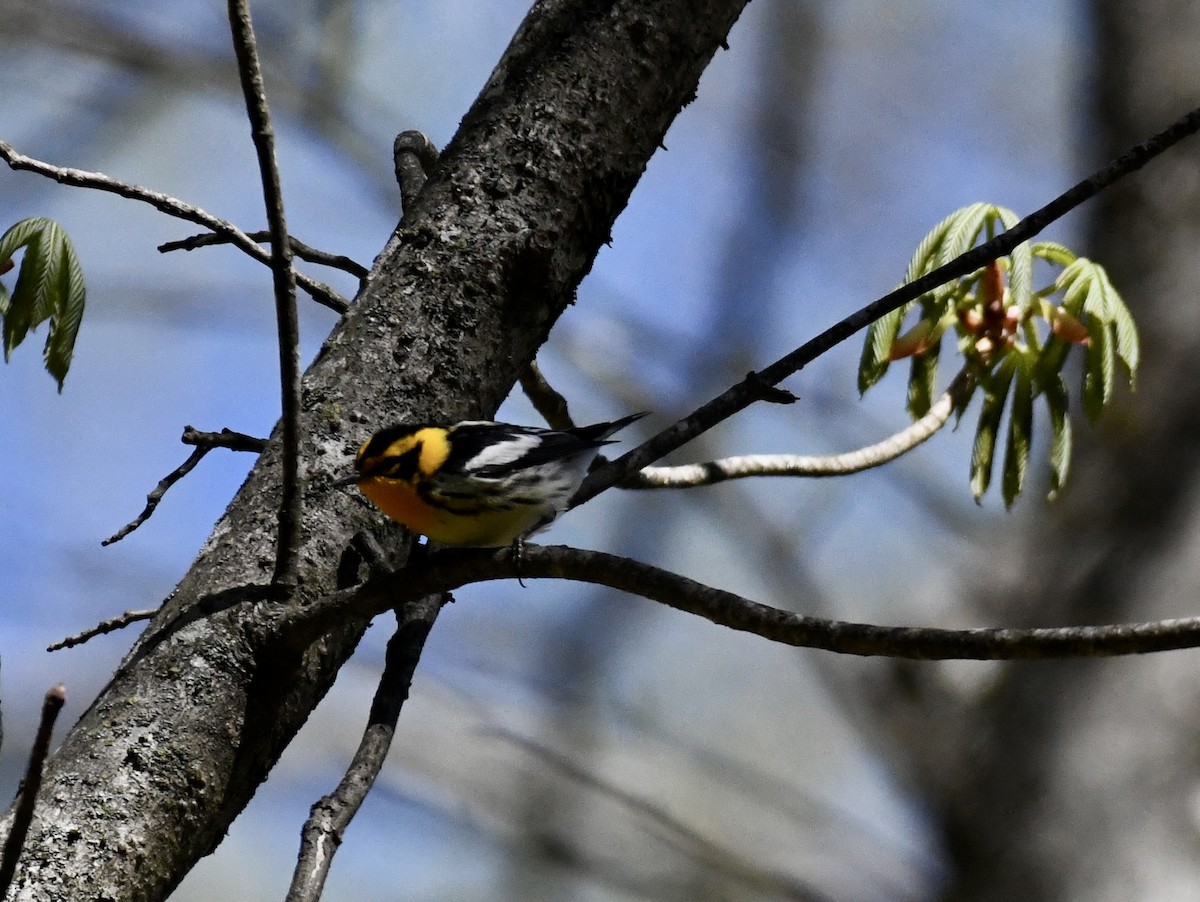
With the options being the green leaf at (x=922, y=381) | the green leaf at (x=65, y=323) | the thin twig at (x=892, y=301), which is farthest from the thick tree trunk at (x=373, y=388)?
the green leaf at (x=922, y=381)

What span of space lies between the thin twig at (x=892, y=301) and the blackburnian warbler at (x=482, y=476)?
1.25ft

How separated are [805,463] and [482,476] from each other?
0.81 metres

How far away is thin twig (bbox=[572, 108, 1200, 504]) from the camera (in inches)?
75.4

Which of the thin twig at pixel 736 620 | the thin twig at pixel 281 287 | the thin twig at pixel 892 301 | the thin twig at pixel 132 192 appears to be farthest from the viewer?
the thin twig at pixel 132 192

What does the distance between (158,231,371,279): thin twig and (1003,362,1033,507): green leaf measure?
1.55 m

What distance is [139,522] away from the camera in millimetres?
2209

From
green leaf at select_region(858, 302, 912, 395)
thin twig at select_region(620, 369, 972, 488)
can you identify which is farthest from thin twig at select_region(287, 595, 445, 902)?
green leaf at select_region(858, 302, 912, 395)

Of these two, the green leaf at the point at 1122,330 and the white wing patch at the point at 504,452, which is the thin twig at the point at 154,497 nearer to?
the white wing patch at the point at 504,452

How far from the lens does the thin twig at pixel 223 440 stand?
2.31 m

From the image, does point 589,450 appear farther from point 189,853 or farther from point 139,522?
point 189,853

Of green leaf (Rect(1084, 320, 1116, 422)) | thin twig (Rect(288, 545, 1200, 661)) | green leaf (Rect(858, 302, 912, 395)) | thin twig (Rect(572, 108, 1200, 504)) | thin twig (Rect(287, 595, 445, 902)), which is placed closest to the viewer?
thin twig (Rect(288, 545, 1200, 661))

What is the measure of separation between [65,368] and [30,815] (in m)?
1.31

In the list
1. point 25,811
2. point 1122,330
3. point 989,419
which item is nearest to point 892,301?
point 989,419

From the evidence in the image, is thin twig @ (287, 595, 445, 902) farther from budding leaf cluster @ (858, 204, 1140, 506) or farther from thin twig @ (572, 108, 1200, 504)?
budding leaf cluster @ (858, 204, 1140, 506)
